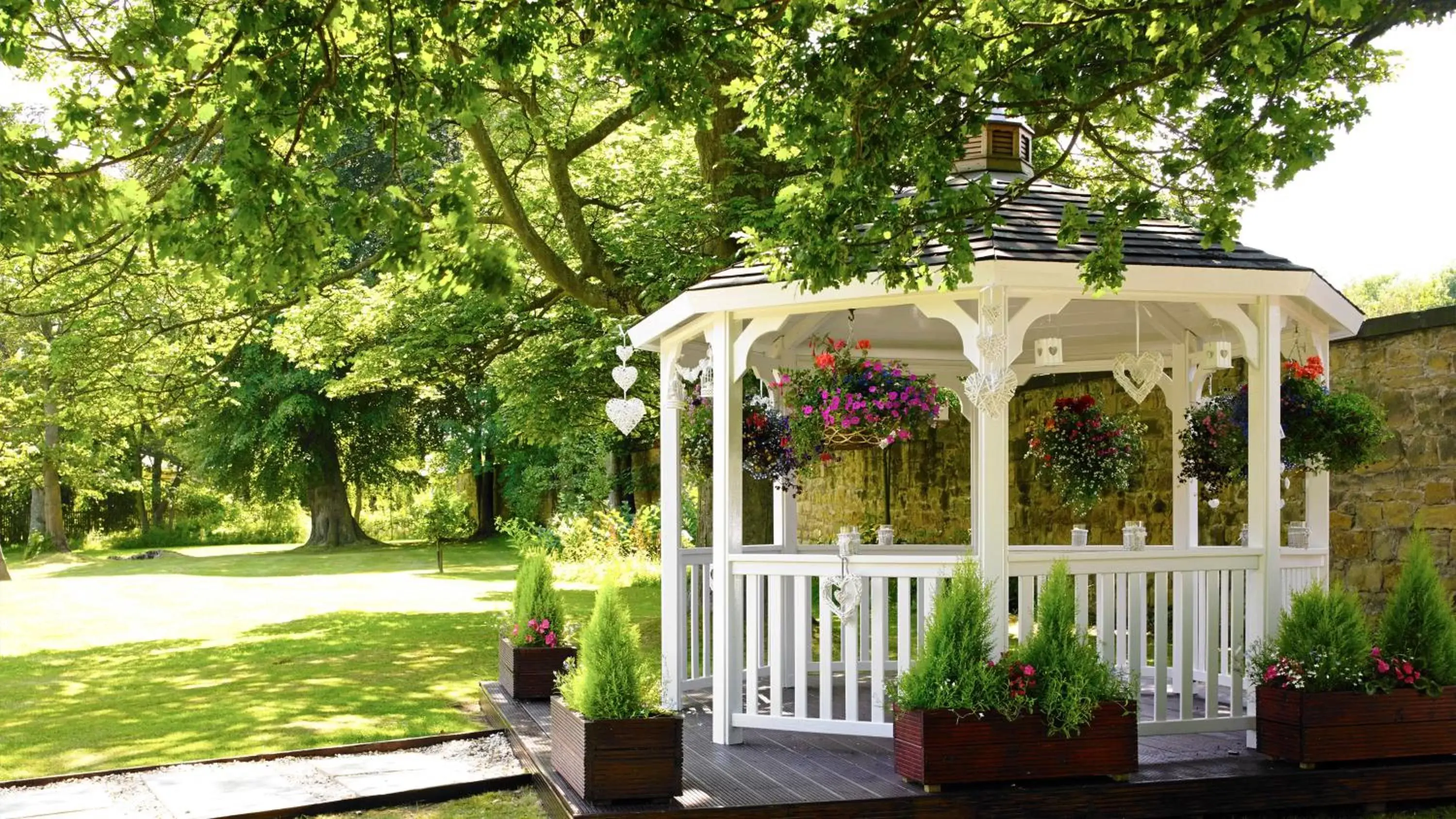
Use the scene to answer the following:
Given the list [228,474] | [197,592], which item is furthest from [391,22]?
[228,474]

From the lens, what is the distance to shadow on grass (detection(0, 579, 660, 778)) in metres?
8.36

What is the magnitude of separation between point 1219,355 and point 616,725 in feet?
A: 12.7

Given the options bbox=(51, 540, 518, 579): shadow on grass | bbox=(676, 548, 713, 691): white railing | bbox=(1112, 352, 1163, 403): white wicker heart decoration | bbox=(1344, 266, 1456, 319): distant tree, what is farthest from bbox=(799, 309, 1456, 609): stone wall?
bbox=(1344, 266, 1456, 319): distant tree

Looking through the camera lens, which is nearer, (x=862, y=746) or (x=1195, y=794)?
(x=1195, y=794)

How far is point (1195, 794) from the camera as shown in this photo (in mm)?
6094

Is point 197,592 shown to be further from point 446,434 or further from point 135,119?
point 135,119

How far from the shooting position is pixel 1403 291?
39.0m

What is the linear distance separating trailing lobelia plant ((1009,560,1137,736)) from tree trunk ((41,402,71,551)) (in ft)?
83.9

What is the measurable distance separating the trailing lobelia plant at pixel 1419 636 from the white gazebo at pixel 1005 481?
0.57 m

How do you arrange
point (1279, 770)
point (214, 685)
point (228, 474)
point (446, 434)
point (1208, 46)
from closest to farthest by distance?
point (1208, 46) → point (1279, 770) → point (214, 685) → point (228, 474) → point (446, 434)

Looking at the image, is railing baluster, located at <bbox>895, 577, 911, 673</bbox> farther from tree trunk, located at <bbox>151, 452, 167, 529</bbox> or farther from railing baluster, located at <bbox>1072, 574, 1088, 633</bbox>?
tree trunk, located at <bbox>151, 452, 167, 529</bbox>

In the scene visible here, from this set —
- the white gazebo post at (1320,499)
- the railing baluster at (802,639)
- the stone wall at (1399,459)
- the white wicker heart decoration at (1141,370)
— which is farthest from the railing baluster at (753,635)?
the stone wall at (1399,459)

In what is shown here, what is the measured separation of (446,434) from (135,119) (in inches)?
1035

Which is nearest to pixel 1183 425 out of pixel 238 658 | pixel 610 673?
pixel 610 673
